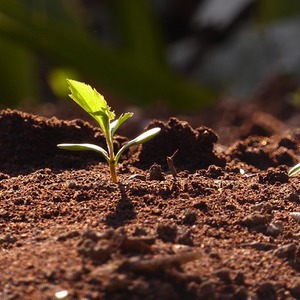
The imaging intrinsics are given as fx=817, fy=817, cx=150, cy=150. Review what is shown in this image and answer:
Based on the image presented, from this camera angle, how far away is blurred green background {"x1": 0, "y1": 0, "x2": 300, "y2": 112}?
15.4 ft

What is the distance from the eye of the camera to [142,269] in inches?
43.1

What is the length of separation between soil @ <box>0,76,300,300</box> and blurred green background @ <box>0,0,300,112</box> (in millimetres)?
2604

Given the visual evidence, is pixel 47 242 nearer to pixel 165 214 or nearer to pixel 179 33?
pixel 165 214

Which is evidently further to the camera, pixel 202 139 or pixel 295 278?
pixel 202 139

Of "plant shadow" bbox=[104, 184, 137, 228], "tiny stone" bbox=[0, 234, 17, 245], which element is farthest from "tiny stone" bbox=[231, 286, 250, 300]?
"tiny stone" bbox=[0, 234, 17, 245]

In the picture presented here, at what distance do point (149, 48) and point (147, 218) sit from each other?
479cm

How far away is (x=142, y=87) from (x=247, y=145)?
121 inches

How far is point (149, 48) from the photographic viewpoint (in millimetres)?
6012

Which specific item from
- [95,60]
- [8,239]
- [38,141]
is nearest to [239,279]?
[8,239]

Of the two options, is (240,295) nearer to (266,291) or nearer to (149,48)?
(266,291)

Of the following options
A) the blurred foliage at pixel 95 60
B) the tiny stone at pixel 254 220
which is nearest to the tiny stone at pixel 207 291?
the tiny stone at pixel 254 220

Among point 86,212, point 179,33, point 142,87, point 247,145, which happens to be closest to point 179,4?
point 179,33

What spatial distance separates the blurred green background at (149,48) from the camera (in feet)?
15.4

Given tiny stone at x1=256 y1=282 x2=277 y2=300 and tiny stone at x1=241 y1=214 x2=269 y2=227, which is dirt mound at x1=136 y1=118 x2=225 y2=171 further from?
tiny stone at x1=256 y1=282 x2=277 y2=300
